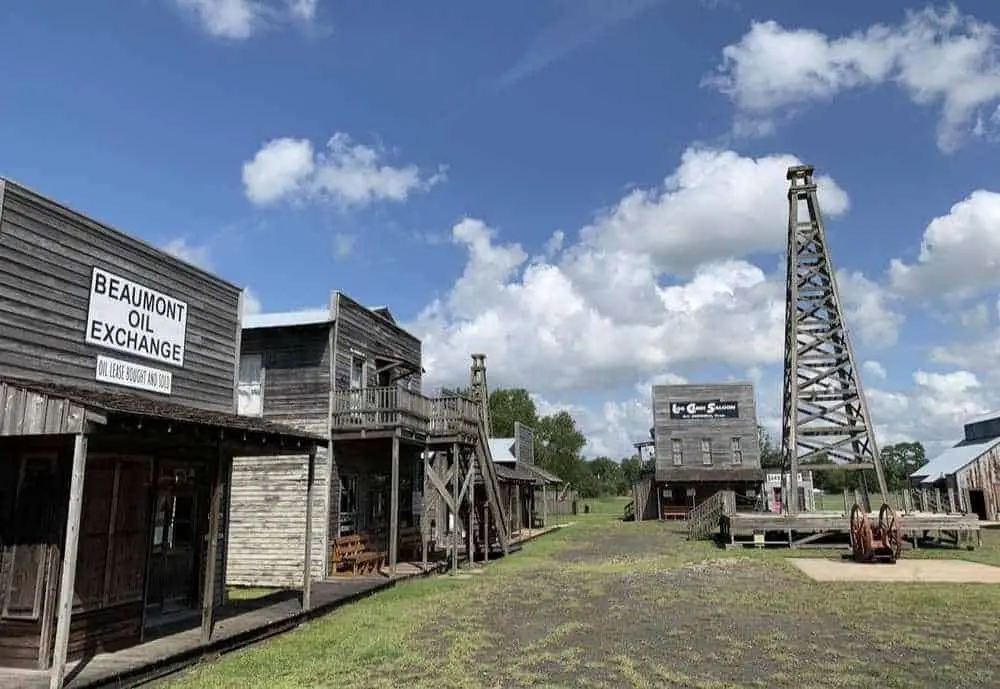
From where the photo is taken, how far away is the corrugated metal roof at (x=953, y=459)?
3622 centimetres

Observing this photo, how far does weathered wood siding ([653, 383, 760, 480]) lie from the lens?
42188 mm

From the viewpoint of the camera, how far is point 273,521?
17.3 metres

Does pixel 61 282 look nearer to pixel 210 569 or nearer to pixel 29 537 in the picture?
pixel 29 537

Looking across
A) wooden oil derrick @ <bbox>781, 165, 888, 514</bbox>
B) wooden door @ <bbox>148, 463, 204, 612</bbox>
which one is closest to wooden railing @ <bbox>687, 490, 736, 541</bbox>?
wooden oil derrick @ <bbox>781, 165, 888, 514</bbox>

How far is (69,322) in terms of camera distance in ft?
31.3

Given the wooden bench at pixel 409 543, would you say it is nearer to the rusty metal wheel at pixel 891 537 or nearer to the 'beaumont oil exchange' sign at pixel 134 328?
the 'beaumont oil exchange' sign at pixel 134 328

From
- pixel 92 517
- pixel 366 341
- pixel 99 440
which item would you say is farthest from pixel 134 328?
pixel 366 341

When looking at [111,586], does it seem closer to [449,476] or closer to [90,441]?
[90,441]

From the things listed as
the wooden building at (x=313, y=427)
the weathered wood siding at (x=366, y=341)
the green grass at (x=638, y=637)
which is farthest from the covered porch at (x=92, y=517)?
the weathered wood siding at (x=366, y=341)

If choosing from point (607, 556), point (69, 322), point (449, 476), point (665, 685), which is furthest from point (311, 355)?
point (665, 685)

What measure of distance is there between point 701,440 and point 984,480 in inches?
559

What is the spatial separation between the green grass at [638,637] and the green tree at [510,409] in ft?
232

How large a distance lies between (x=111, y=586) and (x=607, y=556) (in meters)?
15.8

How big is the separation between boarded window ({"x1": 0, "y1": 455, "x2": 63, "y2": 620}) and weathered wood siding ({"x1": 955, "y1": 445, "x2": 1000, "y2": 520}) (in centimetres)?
3920
